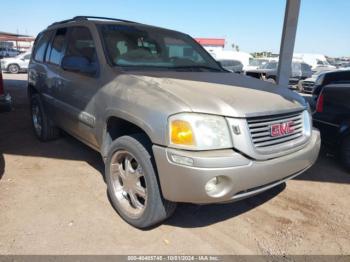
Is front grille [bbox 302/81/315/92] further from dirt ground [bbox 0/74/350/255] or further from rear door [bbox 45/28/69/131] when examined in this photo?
rear door [bbox 45/28/69/131]

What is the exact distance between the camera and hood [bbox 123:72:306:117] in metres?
2.73

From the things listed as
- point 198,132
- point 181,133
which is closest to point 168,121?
point 181,133

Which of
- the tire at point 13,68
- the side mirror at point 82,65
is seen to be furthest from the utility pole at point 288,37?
the tire at point 13,68

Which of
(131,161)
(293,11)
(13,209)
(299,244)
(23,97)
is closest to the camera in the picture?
(299,244)

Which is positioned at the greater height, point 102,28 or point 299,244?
point 102,28

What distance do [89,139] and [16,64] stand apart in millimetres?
21314

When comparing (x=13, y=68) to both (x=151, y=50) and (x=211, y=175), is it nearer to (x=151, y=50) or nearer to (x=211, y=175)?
(x=151, y=50)

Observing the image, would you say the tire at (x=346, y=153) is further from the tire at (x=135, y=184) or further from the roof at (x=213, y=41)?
the roof at (x=213, y=41)

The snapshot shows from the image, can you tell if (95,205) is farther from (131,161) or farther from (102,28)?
(102,28)

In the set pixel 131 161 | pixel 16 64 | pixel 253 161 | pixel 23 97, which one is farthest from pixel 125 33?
pixel 16 64

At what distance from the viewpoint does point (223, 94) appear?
300 centimetres

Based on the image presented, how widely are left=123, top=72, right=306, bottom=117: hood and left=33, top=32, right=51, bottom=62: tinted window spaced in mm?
2704

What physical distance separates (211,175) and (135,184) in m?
0.92

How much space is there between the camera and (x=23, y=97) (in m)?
11.1
